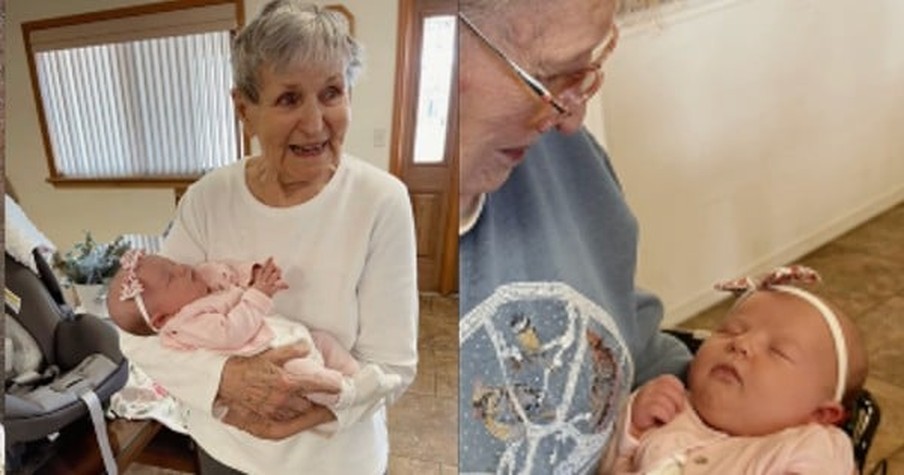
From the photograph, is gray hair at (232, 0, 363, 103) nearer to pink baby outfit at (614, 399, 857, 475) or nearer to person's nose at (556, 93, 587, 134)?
person's nose at (556, 93, 587, 134)

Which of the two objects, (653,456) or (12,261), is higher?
(12,261)

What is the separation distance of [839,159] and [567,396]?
1.17 feet

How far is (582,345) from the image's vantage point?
2.04 ft

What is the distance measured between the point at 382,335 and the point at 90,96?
0.38 meters

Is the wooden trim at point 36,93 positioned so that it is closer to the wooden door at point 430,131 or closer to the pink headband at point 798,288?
the wooden door at point 430,131

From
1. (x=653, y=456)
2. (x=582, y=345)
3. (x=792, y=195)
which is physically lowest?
(x=653, y=456)

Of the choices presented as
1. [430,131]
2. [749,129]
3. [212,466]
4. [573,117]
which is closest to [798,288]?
[749,129]

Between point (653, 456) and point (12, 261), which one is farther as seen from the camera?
point (12, 261)

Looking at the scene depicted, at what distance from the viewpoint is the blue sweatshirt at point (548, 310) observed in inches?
23.8

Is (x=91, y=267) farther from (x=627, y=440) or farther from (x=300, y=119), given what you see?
(x=627, y=440)

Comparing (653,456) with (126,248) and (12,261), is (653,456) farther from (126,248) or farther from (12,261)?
(12,261)

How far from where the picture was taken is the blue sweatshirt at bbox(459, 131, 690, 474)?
0.61 m

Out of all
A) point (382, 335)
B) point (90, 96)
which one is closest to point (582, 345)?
point (382, 335)

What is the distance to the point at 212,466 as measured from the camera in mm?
724
